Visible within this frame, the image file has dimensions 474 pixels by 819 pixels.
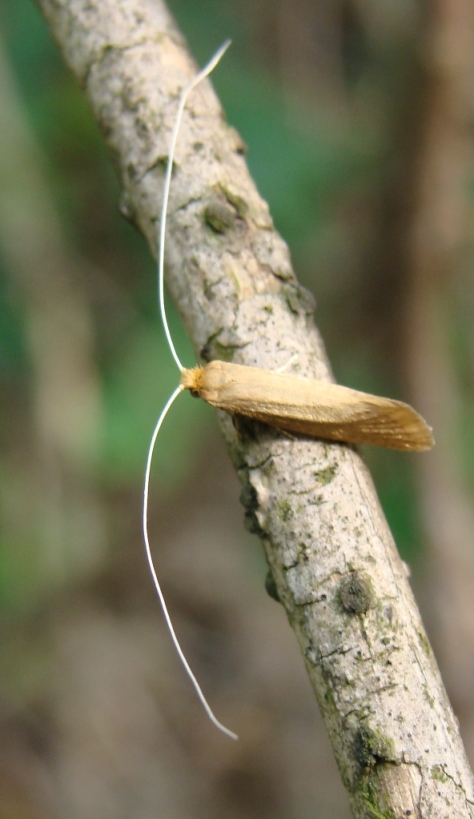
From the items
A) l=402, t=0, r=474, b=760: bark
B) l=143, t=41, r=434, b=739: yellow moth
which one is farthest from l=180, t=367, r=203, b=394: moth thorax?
→ l=402, t=0, r=474, b=760: bark

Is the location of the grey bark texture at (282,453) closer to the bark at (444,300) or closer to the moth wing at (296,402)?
the moth wing at (296,402)

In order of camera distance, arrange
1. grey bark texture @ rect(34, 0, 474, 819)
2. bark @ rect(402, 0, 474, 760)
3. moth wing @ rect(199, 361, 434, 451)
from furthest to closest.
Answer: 1. bark @ rect(402, 0, 474, 760)
2. moth wing @ rect(199, 361, 434, 451)
3. grey bark texture @ rect(34, 0, 474, 819)

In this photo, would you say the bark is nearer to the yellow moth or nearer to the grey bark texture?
the grey bark texture

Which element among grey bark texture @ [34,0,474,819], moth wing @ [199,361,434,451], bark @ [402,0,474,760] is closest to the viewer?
grey bark texture @ [34,0,474,819]

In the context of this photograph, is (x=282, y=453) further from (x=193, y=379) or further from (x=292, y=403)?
(x=193, y=379)

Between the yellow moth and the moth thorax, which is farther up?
the moth thorax

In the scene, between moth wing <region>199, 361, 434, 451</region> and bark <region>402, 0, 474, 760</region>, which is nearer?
moth wing <region>199, 361, 434, 451</region>

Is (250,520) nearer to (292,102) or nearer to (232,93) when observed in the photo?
(232,93)
